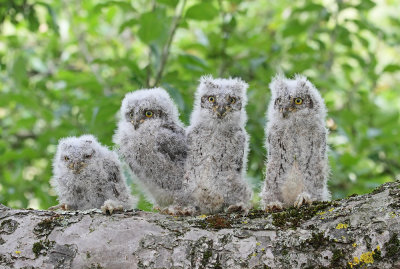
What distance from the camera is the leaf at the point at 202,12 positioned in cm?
615

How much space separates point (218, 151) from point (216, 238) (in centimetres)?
131

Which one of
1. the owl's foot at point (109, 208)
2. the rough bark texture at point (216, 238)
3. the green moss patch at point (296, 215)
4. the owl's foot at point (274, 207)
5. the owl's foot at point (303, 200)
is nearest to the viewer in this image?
the rough bark texture at point (216, 238)

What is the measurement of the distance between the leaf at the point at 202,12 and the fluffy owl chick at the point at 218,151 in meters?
1.66

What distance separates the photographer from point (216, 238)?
342 cm

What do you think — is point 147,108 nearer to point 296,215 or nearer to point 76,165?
point 76,165

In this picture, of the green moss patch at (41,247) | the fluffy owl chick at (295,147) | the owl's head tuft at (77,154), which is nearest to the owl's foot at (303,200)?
the fluffy owl chick at (295,147)

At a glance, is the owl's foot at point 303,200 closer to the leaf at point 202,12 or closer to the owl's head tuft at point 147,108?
the owl's head tuft at point 147,108

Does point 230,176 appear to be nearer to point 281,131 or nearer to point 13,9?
point 281,131

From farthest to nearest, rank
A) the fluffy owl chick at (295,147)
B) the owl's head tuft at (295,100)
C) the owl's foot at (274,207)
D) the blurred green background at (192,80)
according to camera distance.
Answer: the blurred green background at (192,80) < the owl's head tuft at (295,100) < the fluffy owl chick at (295,147) < the owl's foot at (274,207)

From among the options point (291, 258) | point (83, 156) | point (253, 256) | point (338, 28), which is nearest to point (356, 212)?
point (291, 258)

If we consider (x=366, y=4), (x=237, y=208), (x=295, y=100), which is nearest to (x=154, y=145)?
(x=237, y=208)

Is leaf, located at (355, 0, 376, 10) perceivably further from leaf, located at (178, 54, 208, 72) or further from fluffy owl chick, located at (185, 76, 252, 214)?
fluffy owl chick, located at (185, 76, 252, 214)

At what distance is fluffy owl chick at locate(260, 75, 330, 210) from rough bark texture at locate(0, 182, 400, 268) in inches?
28.6

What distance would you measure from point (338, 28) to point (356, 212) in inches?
202
